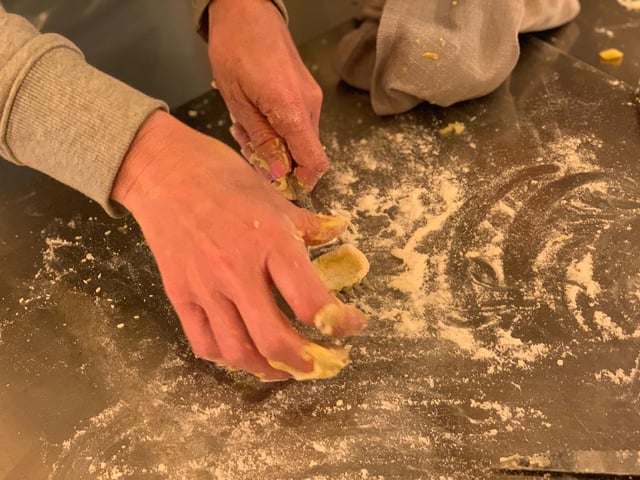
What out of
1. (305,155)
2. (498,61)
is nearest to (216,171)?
(305,155)

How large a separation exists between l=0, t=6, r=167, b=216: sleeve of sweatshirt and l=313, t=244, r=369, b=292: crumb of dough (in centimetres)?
30

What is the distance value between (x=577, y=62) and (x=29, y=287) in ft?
3.21

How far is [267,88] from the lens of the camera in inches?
34.7

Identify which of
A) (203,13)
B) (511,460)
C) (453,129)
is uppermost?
(203,13)

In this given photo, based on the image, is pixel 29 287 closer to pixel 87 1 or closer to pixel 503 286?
pixel 87 1

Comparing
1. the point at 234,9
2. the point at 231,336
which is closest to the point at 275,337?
the point at 231,336

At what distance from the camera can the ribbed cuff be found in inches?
27.8

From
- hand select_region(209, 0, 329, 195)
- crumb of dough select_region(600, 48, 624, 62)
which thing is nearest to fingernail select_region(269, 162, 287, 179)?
hand select_region(209, 0, 329, 195)

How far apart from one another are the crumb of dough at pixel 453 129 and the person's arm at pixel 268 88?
277mm

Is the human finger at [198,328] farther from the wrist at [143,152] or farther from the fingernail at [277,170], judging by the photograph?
the fingernail at [277,170]

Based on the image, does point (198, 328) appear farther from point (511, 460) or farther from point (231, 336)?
point (511, 460)

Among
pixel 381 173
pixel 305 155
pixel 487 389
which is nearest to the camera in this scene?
pixel 487 389

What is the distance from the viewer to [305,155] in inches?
35.0

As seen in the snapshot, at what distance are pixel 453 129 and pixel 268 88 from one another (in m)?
0.37
